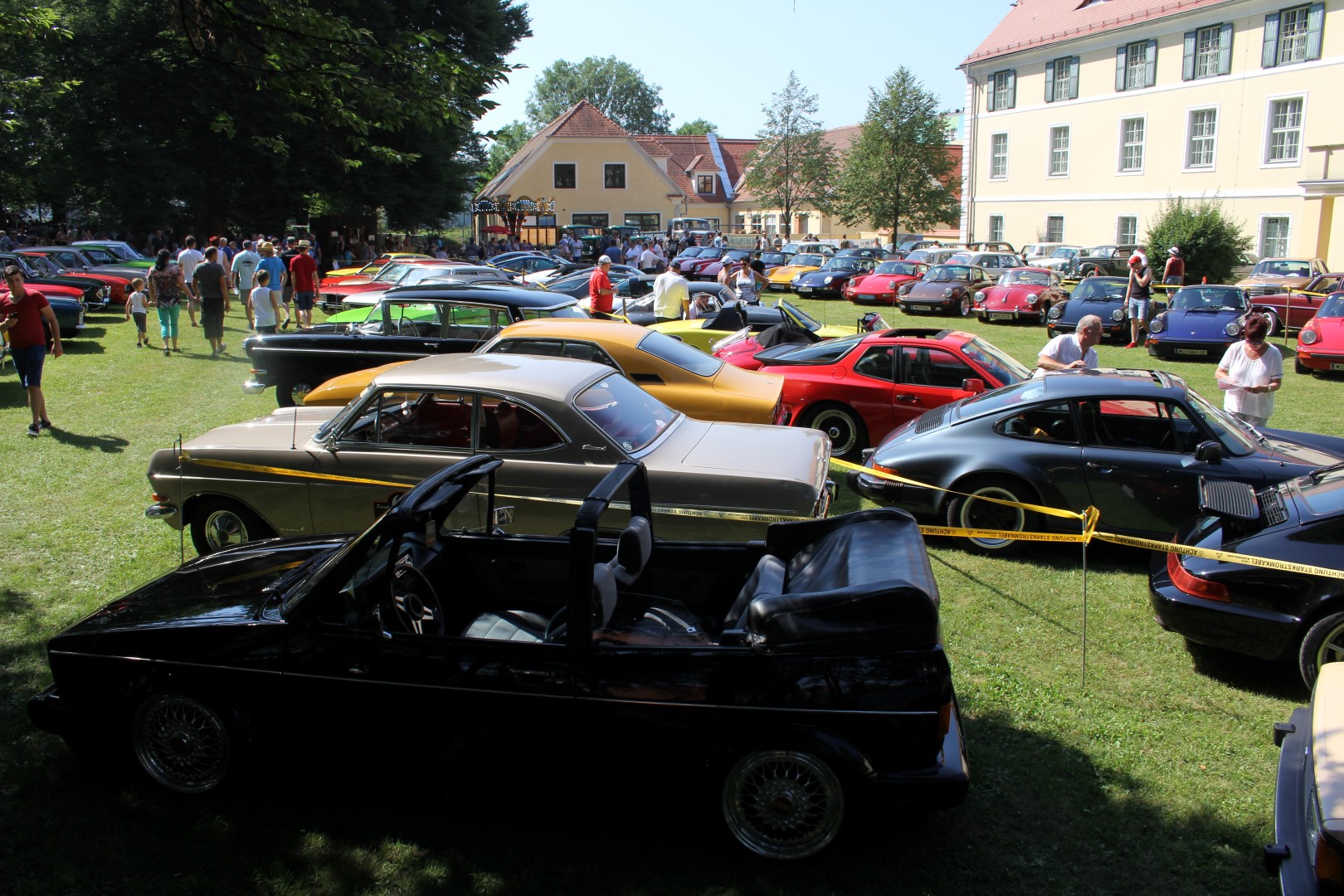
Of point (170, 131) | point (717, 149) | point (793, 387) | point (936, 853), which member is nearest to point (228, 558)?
point (936, 853)

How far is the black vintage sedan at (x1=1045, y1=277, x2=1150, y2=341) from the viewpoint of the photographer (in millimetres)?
20500

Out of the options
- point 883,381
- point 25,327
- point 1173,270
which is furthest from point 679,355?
point 1173,270

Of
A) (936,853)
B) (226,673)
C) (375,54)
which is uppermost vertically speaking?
(375,54)

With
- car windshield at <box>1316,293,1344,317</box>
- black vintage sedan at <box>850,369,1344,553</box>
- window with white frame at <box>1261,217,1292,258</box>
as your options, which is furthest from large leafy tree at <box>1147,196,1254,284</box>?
black vintage sedan at <box>850,369,1344,553</box>

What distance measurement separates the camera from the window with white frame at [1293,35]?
33.2 metres

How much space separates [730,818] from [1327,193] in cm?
3740

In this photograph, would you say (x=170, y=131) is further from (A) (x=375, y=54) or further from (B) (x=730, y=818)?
(B) (x=730, y=818)

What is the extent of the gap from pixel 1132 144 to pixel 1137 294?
2485 centimetres

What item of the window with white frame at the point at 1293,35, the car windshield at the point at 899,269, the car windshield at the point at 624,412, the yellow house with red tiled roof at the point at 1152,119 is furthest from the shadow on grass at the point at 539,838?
the window with white frame at the point at 1293,35

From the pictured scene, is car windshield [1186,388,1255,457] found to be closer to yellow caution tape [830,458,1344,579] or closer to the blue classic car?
yellow caution tape [830,458,1344,579]

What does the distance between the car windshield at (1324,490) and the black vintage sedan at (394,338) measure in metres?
8.46

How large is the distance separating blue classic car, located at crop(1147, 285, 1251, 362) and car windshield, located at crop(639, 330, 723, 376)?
12.2 metres

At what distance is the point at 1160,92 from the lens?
38.8m

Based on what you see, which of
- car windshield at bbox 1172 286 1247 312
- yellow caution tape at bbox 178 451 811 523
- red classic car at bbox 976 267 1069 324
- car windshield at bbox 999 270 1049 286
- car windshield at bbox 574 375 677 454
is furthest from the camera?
car windshield at bbox 999 270 1049 286
